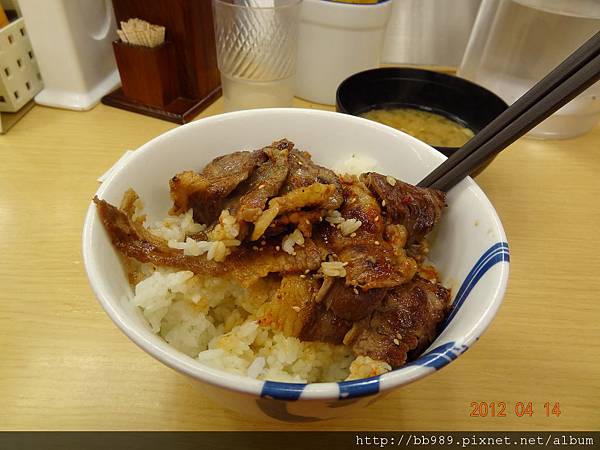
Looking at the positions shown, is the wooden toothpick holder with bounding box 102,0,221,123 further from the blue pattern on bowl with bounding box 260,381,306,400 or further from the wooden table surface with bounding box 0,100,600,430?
the blue pattern on bowl with bounding box 260,381,306,400

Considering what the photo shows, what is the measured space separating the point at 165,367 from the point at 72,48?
2.01 metres

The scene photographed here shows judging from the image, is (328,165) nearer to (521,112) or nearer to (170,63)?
(521,112)

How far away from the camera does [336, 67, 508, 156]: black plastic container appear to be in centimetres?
223

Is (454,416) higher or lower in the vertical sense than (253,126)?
lower

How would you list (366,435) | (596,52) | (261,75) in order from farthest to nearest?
(261,75) < (366,435) < (596,52)

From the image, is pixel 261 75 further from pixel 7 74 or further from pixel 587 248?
pixel 587 248

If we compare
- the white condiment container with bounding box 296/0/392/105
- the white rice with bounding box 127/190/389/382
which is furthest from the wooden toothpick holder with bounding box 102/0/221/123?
the white rice with bounding box 127/190/389/382

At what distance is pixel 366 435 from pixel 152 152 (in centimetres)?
106

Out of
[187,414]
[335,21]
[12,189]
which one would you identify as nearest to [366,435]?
[187,414]

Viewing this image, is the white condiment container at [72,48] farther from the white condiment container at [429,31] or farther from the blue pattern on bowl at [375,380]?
the blue pattern on bowl at [375,380]

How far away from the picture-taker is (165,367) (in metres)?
1.38

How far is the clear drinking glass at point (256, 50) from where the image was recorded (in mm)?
2348

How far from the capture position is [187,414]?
127 cm

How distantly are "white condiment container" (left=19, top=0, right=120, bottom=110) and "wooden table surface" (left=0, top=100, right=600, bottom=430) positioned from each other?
1.54 ft
